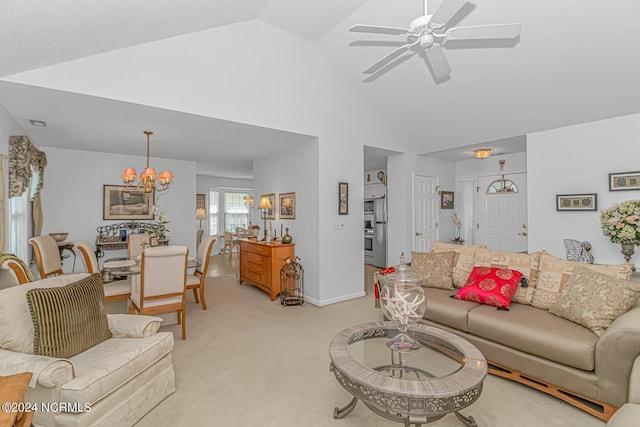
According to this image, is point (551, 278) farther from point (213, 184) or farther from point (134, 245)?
point (213, 184)

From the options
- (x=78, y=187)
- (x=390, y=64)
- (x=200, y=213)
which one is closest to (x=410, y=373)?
(x=390, y=64)

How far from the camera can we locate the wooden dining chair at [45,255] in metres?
3.60

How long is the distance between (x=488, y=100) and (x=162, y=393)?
16.3 ft

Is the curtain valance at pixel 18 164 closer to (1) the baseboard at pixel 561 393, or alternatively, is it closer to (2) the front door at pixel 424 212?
(1) the baseboard at pixel 561 393

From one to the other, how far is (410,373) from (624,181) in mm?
4079

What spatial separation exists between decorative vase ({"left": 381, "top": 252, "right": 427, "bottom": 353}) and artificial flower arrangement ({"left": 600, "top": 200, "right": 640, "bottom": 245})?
3150 millimetres

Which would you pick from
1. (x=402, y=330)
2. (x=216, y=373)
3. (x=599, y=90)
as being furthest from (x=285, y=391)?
(x=599, y=90)

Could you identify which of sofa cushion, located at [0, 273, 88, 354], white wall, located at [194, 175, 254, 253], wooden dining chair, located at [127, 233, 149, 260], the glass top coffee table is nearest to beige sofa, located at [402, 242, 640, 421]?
the glass top coffee table

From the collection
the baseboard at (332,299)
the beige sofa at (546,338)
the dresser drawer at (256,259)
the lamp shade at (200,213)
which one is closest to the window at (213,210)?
the lamp shade at (200,213)

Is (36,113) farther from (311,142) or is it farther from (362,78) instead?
(362,78)

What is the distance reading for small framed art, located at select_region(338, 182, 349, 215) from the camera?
491 cm

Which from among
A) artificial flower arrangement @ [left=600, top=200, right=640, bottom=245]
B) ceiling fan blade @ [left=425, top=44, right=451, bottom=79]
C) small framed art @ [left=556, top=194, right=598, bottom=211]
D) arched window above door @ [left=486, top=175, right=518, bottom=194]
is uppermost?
ceiling fan blade @ [left=425, top=44, right=451, bottom=79]

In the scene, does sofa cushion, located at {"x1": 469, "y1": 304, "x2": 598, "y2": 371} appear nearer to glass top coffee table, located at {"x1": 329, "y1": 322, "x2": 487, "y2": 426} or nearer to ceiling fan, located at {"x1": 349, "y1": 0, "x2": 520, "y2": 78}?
glass top coffee table, located at {"x1": 329, "y1": 322, "x2": 487, "y2": 426}

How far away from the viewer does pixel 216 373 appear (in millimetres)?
2719
